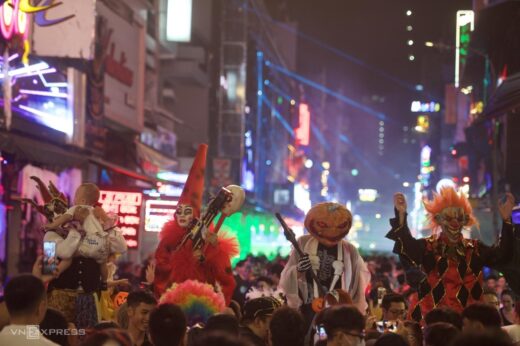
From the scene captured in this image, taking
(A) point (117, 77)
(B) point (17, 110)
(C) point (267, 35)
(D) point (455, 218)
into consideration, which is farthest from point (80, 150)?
(C) point (267, 35)

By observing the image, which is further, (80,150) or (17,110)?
(80,150)

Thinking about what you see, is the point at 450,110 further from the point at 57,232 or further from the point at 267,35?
the point at 57,232

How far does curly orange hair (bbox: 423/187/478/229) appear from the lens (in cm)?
970

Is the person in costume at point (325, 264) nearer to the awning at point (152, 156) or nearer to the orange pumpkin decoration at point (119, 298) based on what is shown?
the orange pumpkin decoration at point (119, 298)

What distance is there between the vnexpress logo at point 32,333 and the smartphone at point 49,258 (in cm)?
283

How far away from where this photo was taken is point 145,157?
99.2 feet

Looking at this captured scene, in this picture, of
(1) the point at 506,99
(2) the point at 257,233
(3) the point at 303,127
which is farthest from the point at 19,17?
(3) the point at 303,127

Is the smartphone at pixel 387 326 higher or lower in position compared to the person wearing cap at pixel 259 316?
lower

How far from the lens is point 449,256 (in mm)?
9523

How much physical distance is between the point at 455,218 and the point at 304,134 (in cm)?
8624

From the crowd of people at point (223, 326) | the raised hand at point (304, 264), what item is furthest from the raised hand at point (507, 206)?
the raised hand at point (304, 264)

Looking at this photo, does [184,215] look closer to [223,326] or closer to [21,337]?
[223,326]

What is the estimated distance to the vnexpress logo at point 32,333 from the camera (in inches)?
211

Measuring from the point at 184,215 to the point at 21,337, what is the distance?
5.03 m
